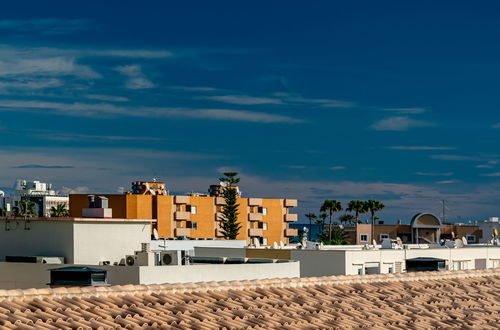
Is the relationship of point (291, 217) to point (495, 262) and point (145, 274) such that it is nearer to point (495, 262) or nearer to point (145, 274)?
point (495, 262)

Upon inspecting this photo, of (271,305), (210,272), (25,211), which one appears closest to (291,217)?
(25,211)

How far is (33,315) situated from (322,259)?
143 feet

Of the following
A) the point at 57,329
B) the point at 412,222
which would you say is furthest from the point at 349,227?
the point at 57,329

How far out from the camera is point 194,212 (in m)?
137

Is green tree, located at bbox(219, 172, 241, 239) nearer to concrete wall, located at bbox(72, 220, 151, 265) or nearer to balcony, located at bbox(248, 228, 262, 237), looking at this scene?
balcony, located at bbox(248, 228, 262, 237)

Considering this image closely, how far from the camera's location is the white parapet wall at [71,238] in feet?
144

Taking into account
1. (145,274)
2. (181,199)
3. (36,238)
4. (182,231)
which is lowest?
(145,274)

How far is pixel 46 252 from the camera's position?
44000mm

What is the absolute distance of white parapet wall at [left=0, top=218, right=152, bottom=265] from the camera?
1722 inches

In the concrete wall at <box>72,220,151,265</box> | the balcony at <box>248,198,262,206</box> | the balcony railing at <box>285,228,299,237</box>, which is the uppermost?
the balcony at <box>248,198,262,206</box>

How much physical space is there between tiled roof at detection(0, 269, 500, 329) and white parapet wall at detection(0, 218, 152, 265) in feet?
73.8

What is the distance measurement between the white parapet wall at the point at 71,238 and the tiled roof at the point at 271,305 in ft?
73.8

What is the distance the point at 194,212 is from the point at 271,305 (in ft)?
389

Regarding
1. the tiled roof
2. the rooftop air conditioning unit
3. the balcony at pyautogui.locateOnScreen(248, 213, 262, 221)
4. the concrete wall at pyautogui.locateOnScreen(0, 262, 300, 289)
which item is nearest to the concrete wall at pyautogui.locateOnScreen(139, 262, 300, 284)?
the concrete wall at pyautogui.locateOnScreen(0, 262, 300, 289)
